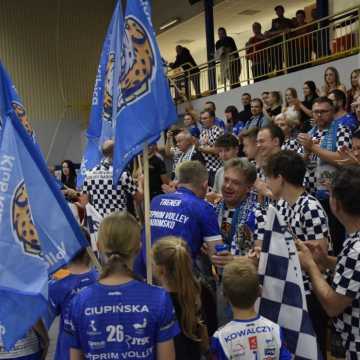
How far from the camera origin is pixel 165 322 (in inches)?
97.1

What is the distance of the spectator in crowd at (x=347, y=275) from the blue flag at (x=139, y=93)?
4.52 ft

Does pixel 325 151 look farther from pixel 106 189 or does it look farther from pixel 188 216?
pixel 106 189

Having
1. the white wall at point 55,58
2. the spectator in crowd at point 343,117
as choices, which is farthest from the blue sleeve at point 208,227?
the white wall at point 55,58

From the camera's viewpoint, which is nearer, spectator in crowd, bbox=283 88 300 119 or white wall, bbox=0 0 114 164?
spectator in crowd, bbox=283 88 300 119

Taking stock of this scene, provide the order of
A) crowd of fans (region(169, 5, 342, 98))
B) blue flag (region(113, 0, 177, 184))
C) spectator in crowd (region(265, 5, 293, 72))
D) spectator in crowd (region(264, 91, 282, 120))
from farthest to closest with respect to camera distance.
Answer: spectator in crowd (region(265, 5, 293, 72))
crowd of fans (region(169, 5, 342, 98))
spectator in crowd (region(264, 91, 282, 120))
blue flag (region(113, 0, 177, 184))

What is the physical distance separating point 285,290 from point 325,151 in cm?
270

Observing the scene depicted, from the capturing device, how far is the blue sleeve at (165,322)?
8.05 feet

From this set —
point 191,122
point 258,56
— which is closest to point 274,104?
point 191,122

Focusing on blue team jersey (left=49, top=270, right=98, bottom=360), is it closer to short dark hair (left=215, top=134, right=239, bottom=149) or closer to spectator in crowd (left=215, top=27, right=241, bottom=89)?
short dark hair (left=215, top=134, right=239, bottom=149)

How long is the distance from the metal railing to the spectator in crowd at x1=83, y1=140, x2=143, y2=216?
16.1ft

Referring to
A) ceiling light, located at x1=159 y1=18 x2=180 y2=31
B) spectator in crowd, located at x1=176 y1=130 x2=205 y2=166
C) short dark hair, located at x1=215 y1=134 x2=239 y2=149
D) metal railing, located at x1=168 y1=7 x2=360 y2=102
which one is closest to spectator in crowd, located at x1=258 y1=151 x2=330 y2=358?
short dark hair, located at x1=215 y1=134 x2=239 y2=149

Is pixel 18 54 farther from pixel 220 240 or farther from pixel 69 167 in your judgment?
pixel 220 240

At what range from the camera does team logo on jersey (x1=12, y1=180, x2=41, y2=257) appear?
106 inches

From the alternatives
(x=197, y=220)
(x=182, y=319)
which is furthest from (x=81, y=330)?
(x=197, y=220)
